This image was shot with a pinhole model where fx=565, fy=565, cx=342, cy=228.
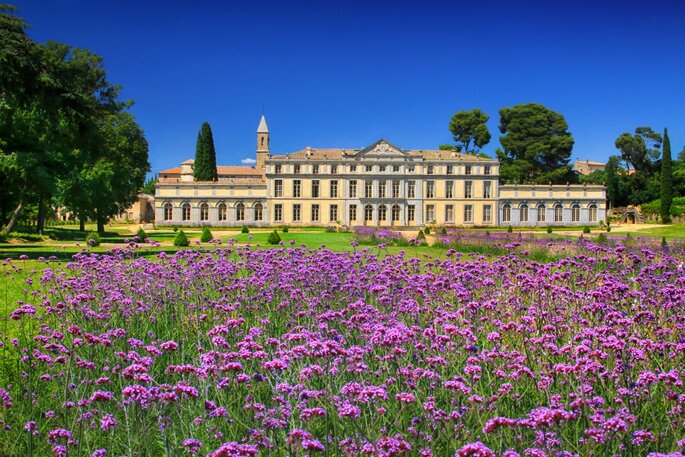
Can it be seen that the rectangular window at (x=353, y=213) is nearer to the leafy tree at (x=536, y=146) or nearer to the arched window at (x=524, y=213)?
the arched window at (x=524, y=213)

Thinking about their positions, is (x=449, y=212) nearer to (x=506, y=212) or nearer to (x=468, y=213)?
(x=468, y=213)

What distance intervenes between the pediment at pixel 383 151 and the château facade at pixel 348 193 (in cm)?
3

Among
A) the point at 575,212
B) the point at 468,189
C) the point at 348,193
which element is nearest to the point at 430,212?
the point at 468,189

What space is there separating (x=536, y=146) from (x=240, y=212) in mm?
29621

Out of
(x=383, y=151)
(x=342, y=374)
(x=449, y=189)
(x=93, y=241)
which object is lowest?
(x=342, y=374)

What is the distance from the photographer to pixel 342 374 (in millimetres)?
3205

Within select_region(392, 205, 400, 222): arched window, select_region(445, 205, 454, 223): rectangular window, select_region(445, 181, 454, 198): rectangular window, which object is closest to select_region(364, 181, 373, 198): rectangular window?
select_region(392, 205, 400, 222): arched window

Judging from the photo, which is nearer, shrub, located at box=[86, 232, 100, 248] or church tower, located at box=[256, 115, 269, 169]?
shrub, located at box=[86, 232, 100, 248]

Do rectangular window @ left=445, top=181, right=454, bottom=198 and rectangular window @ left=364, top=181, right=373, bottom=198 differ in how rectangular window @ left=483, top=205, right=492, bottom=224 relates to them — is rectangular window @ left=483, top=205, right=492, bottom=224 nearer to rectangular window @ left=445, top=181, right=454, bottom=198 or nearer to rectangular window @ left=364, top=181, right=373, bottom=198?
rectangular window @ left=445, top=181, right=454, bottom=198

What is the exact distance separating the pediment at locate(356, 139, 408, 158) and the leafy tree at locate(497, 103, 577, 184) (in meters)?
14.1

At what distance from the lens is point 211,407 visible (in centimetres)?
227

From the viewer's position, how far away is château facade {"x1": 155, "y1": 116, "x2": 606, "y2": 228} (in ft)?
159

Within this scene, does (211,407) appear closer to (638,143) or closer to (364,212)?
(364,212)

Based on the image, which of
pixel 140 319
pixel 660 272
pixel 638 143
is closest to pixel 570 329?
pixel 660 272
